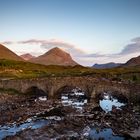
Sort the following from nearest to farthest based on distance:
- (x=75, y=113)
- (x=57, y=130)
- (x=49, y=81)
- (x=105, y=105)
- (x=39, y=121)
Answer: (x=57, y=130) < (x=39, y=121) < (x=75, y=113) < (x=105, y=105) < (x=49, y=81)

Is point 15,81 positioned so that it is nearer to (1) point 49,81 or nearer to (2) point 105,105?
(1) point 49,81

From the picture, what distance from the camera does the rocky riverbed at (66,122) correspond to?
104 feet

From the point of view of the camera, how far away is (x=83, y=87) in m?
57.0

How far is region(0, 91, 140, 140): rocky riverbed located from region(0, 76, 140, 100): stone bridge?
2465 mm

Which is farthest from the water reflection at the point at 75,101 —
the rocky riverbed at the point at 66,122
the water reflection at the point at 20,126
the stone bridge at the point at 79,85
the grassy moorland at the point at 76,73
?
the grassy moorland at the point at 76,73

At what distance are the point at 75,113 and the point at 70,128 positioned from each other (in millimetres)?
8881

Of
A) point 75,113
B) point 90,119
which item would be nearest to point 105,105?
point 75,113

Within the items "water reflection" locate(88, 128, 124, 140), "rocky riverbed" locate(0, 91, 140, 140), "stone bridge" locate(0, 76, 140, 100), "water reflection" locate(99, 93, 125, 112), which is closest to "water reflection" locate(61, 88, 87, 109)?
"rocky riverbed" locate(0, 91, 140, 140)

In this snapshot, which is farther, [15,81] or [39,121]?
[15,81]

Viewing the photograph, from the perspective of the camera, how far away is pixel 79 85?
5769cm

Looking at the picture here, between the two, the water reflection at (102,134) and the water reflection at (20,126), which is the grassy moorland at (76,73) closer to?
the water reflection at (20,126)

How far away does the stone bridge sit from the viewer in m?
49.7

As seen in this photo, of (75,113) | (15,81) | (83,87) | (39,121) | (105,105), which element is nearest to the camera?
(39,121)

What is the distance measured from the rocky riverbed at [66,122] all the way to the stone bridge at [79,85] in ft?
8.09
